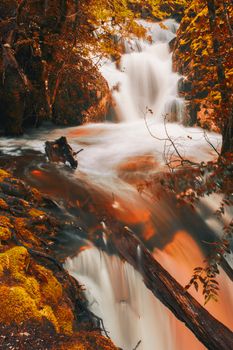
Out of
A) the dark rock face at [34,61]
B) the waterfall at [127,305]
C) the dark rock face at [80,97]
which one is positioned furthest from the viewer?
the dark rock face at [80,97]

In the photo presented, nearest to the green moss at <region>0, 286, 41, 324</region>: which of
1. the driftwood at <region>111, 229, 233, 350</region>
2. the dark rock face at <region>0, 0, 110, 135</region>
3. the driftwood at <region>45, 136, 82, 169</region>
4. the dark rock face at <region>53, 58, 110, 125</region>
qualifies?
the driftwood at <region>111, 229, 233, 350</region>

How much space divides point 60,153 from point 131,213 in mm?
2871

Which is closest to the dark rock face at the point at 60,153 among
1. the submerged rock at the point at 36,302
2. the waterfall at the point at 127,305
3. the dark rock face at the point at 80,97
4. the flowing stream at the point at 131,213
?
the flowing stream at the point at 131,213

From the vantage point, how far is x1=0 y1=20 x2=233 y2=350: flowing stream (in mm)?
3934

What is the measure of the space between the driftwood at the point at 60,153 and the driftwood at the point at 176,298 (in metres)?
3.55

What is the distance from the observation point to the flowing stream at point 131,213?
393cm

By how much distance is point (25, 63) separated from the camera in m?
9.50

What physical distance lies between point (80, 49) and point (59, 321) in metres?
10.4

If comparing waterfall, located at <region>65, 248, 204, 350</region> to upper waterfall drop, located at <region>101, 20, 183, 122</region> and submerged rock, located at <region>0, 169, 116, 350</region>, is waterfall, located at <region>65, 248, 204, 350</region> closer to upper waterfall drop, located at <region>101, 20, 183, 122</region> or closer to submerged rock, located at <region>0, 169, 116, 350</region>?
submerged rock, located at <region>0, 169, 116, 350</region>

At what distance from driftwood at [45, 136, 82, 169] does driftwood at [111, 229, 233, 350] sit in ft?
11.6

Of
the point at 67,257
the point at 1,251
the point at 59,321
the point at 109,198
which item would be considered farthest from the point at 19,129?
the point at 59,321

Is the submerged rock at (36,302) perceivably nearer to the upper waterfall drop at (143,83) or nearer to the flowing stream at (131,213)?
the flowing stream at (131,213)

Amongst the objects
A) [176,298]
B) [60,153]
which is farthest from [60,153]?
[176,298]

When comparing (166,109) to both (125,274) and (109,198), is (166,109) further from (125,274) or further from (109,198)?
(125,274)
